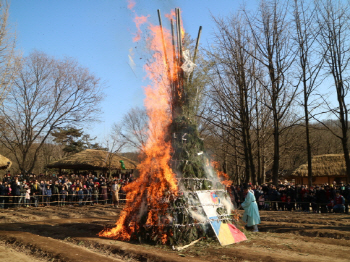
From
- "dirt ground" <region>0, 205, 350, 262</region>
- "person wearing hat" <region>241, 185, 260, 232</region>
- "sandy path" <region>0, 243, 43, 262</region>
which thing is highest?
"person wearing hat" <region>241, 185, 260, 232</region>

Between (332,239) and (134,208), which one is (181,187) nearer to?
(134,208)

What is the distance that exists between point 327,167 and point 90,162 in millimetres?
26242

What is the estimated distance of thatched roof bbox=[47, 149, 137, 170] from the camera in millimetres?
34312

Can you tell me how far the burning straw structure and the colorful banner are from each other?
0.04m

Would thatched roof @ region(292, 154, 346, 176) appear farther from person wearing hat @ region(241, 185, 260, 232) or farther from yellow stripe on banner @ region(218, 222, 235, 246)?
yellow stripe on banner @ region(218, 222, 235, 246)

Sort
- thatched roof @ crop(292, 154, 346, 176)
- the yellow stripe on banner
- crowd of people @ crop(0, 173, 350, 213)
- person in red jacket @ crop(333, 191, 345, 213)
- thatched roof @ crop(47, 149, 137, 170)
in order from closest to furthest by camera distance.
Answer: the yellow stripe on banner
person in red jacket @ crop(333, 191, 345, 213)
crowd of people @ crop(0, 173, 350, 213)
thatched roof @ crop(292, 154, 346, 176)
thatched roof @ crop(47, 149, 137, 170)

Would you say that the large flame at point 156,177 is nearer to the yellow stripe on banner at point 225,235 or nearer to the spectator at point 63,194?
the yellow stripe on banner at point 225,235

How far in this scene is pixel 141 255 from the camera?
8.89 meters

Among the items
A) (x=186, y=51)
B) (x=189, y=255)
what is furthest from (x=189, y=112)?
(x=189, y=255)

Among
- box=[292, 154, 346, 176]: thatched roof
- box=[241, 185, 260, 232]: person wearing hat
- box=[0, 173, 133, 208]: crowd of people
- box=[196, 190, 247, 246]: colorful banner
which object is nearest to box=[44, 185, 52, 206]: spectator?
box=[0, 173, 133, 208]: crowd of people

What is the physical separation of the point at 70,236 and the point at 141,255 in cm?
447

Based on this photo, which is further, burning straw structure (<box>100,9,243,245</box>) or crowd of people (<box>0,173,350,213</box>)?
crowd of people (<box>0,173,350,213</box>)

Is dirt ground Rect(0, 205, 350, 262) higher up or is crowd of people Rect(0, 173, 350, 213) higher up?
crowd of people Rect(0, 173, 350, 213)

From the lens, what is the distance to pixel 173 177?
36.1ft
